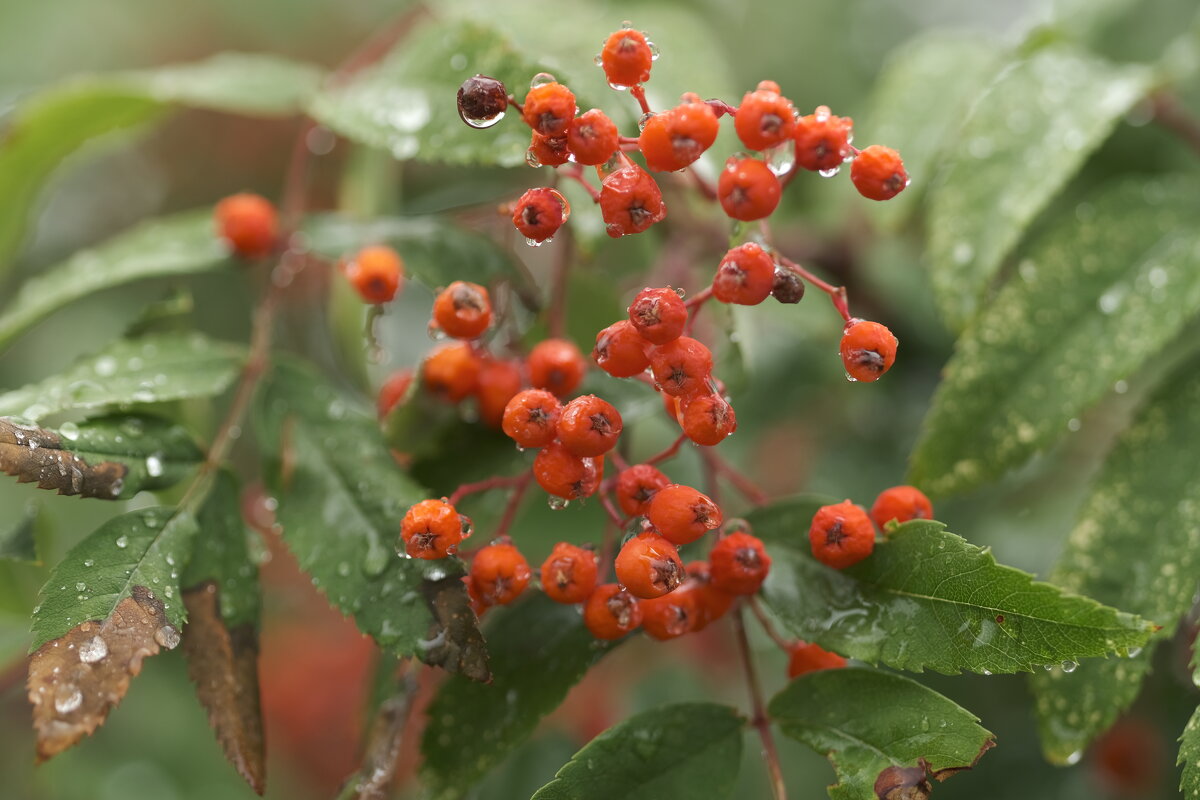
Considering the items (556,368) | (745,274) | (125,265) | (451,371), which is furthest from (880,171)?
(125,265)

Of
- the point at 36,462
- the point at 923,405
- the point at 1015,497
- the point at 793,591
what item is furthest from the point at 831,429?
the point at 36,462

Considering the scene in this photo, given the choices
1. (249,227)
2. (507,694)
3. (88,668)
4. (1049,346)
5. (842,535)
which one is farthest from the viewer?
(249,227)

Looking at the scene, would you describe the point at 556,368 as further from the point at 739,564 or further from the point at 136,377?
the point at 136,377

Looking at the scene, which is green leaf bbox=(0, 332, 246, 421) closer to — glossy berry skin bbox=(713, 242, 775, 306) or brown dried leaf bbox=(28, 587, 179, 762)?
brown dried leaf bbox=(28, 587, 179, 762)

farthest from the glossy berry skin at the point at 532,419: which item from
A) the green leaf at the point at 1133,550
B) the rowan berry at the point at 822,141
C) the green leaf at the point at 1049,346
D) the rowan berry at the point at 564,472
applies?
the green leaf at the point at 1133,550

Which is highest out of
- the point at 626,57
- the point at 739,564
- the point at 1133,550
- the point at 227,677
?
the point at 626,57

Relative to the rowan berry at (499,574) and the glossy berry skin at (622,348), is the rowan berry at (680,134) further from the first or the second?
the rowan berry at (499,574)

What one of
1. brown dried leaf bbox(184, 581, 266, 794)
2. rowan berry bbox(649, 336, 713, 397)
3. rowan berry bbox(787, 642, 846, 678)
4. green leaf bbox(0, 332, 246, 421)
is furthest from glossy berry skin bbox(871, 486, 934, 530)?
green leaf bbox(0, 332, 246, 421)
